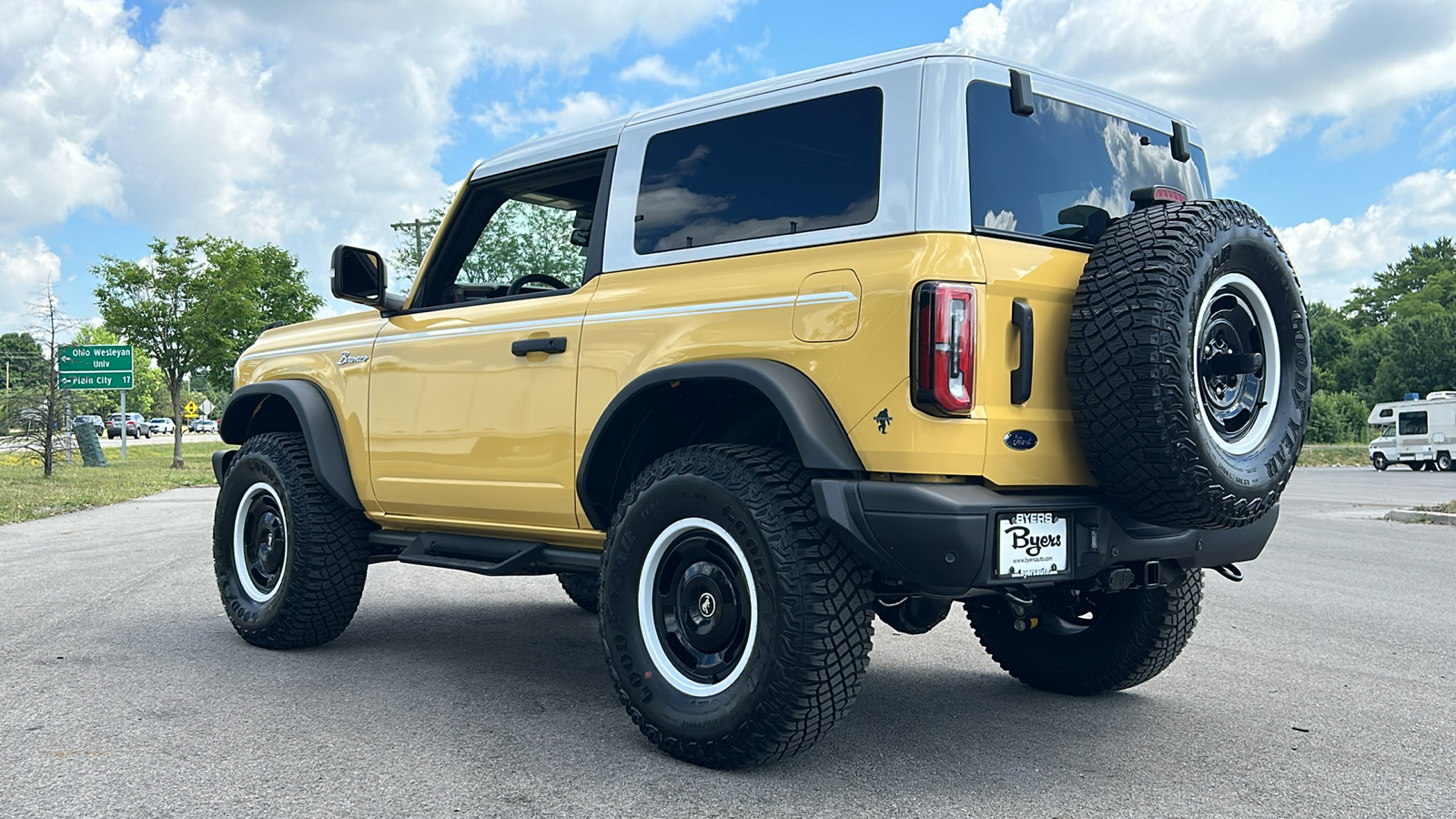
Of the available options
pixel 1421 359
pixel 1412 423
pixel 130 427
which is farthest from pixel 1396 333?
pixel 130 427

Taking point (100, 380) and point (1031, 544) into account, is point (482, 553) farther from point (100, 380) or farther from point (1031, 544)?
point (100, 380)

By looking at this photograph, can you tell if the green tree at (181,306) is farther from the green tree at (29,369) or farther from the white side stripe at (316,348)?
the white side stripe at (316,348)

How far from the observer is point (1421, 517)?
15.0 metres

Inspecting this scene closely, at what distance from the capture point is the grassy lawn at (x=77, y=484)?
1620 cm

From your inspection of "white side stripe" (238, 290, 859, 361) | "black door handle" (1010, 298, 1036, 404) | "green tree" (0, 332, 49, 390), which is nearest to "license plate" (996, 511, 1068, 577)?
"black door handle" (1010, 298, 1036, 404)

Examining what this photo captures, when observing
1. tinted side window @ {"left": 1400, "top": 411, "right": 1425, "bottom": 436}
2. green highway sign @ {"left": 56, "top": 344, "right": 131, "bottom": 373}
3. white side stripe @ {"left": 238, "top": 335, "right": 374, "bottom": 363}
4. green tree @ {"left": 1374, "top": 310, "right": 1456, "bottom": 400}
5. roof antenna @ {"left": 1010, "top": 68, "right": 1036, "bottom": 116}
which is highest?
green tree @ {"left": 1374, "top": 310, "right": 1456, "bottom": 400}

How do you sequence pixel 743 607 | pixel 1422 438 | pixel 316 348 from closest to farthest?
pixel 743 607 < pixel 316 348 < pixel 1422 438

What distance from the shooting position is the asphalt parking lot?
346 centimetres

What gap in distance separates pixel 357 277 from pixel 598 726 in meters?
2.47

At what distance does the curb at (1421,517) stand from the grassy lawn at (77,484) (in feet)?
56.2

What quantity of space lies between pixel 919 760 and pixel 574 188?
2.72m

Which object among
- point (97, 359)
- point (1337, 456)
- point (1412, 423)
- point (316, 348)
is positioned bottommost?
point (1337, 456)

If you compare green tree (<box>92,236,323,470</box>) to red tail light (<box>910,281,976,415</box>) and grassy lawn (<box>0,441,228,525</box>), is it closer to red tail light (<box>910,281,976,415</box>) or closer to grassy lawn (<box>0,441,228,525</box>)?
grassy lawn (<box>0,441,228,525</box>)

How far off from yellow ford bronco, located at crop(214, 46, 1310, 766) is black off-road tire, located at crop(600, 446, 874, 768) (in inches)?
0.4
